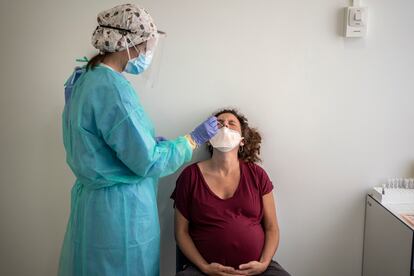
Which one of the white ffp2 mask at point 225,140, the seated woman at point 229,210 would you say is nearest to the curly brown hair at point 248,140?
the seated woman at point 229,210

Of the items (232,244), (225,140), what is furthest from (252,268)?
(225,140)

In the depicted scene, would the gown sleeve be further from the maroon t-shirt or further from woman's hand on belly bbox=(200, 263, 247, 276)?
woman's hand on belly bbox=(200, 263, 247, 276)

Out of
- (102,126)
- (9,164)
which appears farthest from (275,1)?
(9,164)

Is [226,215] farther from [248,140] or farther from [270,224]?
[248,140]

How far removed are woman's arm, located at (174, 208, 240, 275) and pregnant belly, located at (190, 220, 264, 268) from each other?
36mm

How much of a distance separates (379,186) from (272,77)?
2.44ft

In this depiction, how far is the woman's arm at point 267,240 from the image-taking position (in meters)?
1.42

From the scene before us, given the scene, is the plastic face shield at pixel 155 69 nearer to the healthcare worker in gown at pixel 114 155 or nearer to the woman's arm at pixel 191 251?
the healthcare worker in gown at pixel 114 155

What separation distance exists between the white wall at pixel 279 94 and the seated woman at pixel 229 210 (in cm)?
15

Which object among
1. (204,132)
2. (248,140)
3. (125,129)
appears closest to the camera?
(125,129)

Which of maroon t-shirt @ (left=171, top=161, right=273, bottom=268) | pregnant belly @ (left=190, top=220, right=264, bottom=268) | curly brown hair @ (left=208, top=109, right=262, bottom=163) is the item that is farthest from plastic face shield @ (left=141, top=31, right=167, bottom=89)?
pregnant belly @ (left=190, top=220, right=264, bottom=268)

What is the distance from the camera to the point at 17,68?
178cm

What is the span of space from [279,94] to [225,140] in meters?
0.39

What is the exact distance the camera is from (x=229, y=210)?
59.9 inches
